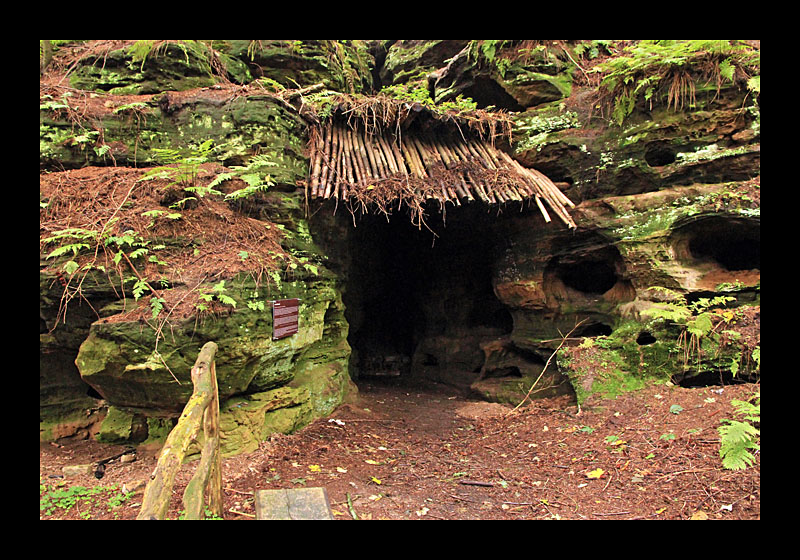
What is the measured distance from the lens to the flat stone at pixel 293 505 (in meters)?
3.85

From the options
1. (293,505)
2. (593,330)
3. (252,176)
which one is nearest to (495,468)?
(293,505)

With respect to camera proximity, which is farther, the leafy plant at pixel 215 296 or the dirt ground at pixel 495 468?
the leafy plant at pixel 215 296

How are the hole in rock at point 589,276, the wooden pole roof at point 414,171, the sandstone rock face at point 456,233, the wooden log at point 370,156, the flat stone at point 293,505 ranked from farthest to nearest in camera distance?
the hole in rock at point 589,276, the wooden log at point 370,156, the wooden pole roof at point 414,171, the sandstone rock face at point 456,233, the flat stone at point 293,505

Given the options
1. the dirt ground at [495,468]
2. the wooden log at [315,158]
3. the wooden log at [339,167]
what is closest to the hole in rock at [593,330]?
the dirt ground at [495,468]

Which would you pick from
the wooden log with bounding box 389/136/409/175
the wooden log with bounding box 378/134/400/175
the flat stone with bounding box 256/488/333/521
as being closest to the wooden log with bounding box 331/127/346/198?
the wooden log with bounding box 378/134/400/175

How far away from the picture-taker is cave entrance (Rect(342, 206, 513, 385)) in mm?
11281

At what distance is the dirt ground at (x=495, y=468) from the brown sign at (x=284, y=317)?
1.53m

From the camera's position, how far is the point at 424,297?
504 inches

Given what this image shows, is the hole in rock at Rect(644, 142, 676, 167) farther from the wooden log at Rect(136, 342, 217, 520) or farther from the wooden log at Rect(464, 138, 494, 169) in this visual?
the wooden log at Rect(136, 342, 217, 520)

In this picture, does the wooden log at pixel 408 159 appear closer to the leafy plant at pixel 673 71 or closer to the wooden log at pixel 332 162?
the wooden log at pixel 332 162

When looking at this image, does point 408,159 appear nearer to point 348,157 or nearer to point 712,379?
point 348,157

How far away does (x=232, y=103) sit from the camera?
7539 mm

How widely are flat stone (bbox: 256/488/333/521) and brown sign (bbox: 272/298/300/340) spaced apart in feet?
8.76
